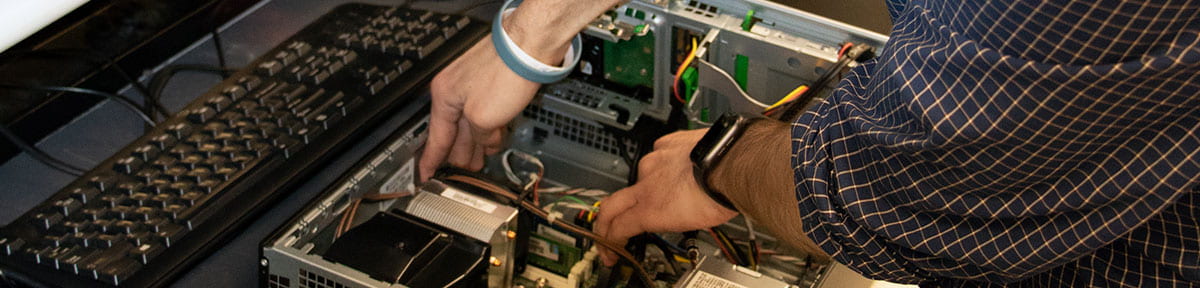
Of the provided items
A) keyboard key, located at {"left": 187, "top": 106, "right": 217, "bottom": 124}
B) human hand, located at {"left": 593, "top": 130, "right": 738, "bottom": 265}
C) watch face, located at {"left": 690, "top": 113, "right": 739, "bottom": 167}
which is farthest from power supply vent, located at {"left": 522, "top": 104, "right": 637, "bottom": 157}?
keyboard key, located at {"left": 187, "top": 106, "right": 217, "bottom": 124}

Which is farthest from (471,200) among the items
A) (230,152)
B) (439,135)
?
(230,152)

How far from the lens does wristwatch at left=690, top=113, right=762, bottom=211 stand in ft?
3.16

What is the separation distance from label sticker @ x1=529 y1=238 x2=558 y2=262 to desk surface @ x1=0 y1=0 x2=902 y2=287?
0.26m

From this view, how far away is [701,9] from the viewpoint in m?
1.16

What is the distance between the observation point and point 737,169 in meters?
0.94

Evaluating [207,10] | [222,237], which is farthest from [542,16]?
[207,10]

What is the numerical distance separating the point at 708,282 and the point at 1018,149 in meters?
0.45

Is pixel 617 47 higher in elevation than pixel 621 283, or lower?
higher

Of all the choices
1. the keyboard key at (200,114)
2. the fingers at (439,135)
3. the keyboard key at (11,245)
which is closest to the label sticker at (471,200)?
the fingers at (439,135)

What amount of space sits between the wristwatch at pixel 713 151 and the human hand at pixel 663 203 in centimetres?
2

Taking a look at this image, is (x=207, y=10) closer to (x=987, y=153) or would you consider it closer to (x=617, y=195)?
(x=617, y=195)

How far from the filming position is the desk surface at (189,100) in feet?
3.68

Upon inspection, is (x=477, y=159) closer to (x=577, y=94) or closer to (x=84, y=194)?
(x=577, y=94)

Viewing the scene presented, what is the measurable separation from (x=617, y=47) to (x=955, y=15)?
67cm
